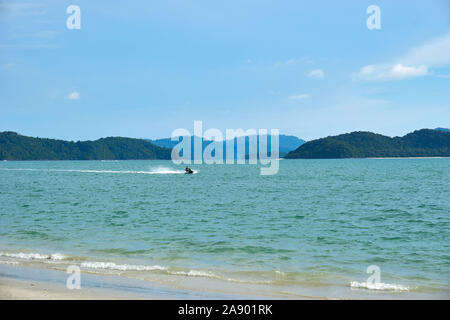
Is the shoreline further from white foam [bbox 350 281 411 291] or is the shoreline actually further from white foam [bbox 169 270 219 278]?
white foam [bbox 169 270 219 278]

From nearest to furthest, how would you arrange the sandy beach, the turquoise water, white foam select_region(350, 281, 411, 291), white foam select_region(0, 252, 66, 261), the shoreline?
1. the sandy beach
2. the shoreline
3. white foam select_region(350, 281, 411, 291)
4. the turquoise water
5. white foam select_region(0, 252, 66, 261)

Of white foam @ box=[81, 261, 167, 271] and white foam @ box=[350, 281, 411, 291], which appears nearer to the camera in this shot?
white foam @ box=[350, 281, 411, 291]

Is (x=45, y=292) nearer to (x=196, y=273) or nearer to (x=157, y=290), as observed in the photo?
(x=157, y=290)

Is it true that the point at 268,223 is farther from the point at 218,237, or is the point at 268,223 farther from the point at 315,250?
the point at 315,250

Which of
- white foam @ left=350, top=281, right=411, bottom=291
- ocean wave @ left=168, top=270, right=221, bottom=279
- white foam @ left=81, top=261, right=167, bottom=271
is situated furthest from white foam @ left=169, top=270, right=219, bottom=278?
white foam @ left=350, top=281, right=411, bottom=291

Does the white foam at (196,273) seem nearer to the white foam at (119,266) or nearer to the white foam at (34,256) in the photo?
the white foam at (119,266)

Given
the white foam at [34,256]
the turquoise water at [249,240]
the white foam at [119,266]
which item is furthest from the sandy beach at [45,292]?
the white foam at [34,256]

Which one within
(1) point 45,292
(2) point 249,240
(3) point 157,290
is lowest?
(2) point 249,240

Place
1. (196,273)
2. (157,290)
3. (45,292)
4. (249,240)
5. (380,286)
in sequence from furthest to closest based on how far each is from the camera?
1. (249,240)
2. (196,273)
3. (380,286)
4. (157,290)
5. (45,292)

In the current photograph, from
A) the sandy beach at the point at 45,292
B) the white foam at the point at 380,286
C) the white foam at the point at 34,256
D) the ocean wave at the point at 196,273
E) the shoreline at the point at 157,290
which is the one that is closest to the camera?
the sandy beach at the point at 45,292

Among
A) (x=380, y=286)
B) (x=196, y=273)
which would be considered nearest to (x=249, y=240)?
(x=196, y=273)

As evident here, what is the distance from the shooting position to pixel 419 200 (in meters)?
46.0

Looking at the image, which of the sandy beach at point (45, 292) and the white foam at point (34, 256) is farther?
the white foam at point (34, 256)

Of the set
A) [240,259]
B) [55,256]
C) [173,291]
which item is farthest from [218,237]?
[173,291]
